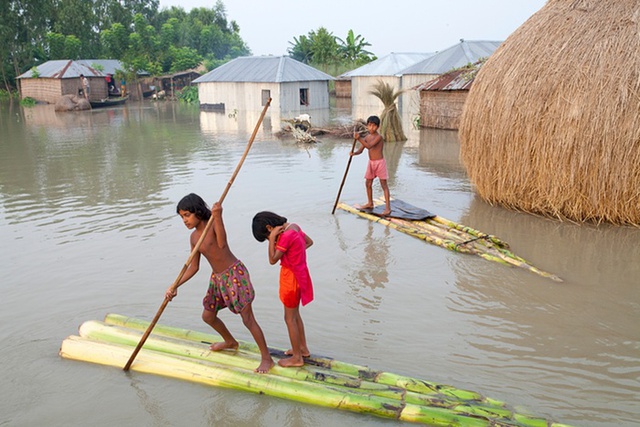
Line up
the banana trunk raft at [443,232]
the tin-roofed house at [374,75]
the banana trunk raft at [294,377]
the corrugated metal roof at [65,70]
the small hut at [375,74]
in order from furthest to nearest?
the corrugated metal roof at [65,70]
the small hut at [375,74]
the tin-roofed house at [374,75]
the banana trunk raft at [443,232]
the banana trunk raft at [294,377]

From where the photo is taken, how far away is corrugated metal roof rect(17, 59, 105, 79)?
35125mm

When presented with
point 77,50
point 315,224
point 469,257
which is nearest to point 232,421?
point 469,257

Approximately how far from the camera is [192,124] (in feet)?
75.2

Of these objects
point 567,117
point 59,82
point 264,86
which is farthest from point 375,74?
point 567,117

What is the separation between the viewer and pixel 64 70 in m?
35.2

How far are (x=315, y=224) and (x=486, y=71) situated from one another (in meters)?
3.53

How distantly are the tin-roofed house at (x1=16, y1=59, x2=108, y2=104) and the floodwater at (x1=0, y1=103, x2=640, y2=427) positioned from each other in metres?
26.7

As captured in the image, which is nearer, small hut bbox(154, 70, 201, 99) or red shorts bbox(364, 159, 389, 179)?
red shorts bbox(364, 159, 389, 179)

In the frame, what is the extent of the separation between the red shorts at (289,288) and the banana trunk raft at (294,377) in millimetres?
448

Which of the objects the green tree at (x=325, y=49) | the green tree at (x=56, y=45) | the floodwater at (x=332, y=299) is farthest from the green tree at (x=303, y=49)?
the floodwater at (x=332, y=299)

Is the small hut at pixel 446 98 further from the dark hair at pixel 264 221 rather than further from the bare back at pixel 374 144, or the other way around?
the dark hair at pixel 264 221

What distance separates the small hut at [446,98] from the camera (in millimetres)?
17500

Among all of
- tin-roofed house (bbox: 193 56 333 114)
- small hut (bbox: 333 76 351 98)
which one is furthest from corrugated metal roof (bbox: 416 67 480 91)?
small hut (bbox: 333 76 351 98)

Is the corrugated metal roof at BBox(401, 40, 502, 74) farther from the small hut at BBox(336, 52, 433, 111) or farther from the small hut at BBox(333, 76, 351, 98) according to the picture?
the small hut at BBox(333, 76, 351, 98)
